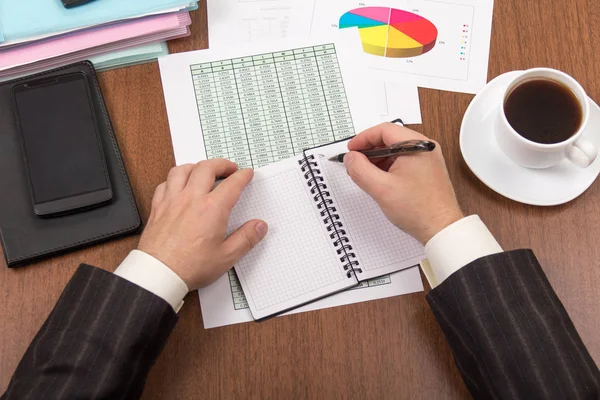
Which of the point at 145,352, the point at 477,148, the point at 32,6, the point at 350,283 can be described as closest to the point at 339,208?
the point at 350,283

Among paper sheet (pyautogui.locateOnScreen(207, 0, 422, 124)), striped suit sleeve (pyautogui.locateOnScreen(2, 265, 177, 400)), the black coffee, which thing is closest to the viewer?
striped suit sleeve (pyautogui.locateOnScreen(2, 265, 177, 400))

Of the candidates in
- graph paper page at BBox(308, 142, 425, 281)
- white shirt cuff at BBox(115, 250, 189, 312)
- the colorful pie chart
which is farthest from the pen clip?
white shirt cuff at BBox(115, 250, 189, 312)

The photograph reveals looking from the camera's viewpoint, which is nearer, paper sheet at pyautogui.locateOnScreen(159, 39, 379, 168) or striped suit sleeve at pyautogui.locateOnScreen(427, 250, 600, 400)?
striped suit sleeve at pyautogui.locateOnScreen(427, 250, 600, 400)

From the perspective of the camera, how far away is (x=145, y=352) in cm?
67

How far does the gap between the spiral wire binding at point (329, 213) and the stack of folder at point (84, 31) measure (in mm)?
280

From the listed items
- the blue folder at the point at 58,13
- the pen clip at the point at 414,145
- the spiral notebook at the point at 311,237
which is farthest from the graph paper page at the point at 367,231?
the blue folder at the point at 58,13

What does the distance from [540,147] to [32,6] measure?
2.33 feet

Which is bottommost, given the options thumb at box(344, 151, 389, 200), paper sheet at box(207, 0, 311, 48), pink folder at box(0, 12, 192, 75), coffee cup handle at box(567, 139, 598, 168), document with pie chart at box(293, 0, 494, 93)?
coffee cup handle at box(567, 139, 598, 168)

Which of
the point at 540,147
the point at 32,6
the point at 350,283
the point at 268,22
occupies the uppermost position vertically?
the point at 32,6

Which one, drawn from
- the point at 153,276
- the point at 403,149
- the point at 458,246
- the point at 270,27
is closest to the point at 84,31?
the point at 270,27

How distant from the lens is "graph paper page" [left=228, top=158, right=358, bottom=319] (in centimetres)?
76

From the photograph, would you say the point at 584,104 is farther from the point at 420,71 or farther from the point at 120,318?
the point at 120,318

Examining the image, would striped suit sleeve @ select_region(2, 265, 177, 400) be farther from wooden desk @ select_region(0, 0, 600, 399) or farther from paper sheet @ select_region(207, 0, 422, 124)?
paper sheet @ select_region(207, 0, 422, 124)

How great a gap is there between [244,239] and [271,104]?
0.70 feet
